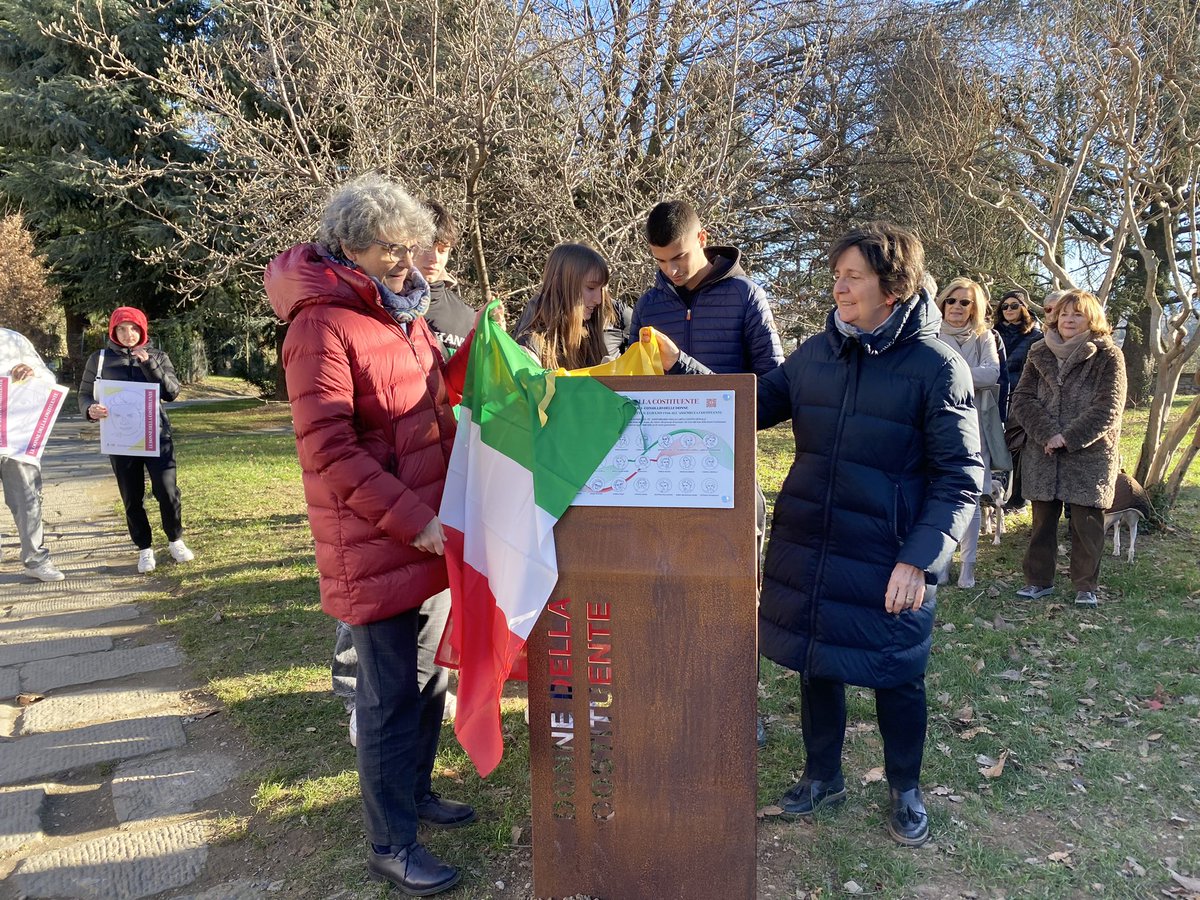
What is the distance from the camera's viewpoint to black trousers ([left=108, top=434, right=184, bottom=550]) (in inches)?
252

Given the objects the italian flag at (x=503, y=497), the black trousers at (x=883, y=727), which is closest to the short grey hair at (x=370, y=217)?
the italian flag at (x=503, y=497)

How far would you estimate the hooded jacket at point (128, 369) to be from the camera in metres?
6.35

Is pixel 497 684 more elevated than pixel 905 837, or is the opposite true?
pixel 497 684

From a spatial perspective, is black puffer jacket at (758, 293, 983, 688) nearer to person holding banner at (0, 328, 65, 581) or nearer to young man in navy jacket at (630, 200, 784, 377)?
young man in navy jacket at (630, 200, 784, 377)

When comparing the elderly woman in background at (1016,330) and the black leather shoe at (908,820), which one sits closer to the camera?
the black leather shoe at (908,820)

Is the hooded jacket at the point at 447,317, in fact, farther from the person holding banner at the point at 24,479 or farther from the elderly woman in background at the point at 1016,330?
the elderly woman in background at the point at 1016,330

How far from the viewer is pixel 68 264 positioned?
17.8m

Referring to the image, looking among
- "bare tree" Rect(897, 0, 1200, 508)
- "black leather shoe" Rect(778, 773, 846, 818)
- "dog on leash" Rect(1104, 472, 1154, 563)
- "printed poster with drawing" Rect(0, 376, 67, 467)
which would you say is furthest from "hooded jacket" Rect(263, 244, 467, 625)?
"bare tree" Rect(897, 0, 1200, 508)

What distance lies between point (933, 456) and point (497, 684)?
162cm

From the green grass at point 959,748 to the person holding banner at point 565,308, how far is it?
1.85 meters

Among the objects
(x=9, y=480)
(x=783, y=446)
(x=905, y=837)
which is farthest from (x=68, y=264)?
(x=905, y=837)

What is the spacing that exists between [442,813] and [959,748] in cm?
233

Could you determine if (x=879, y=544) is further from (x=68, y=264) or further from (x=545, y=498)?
(x=68, y=264)

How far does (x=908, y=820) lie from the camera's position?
2.91 meters
